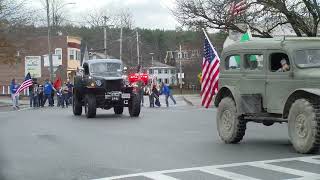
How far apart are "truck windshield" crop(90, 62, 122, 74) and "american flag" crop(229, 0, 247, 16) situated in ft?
29.9

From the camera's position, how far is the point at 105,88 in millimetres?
23219

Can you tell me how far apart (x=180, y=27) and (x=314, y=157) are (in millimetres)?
25872

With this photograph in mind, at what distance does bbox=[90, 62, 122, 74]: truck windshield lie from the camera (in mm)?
24141

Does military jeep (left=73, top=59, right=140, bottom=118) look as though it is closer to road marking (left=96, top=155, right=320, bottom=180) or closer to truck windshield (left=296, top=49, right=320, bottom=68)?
truck windshield (left=296, top=49, right=320, bottom=68)

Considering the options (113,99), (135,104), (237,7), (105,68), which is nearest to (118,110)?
(135,104)

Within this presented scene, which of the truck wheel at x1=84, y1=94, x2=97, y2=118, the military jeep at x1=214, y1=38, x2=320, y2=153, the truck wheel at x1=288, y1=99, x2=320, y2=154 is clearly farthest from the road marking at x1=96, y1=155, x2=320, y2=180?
the truck wheel at x1=84, y1=94, x2=97, y2=118

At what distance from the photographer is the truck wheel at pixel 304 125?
10977 mm

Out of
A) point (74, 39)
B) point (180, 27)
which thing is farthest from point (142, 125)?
point (74, 39)

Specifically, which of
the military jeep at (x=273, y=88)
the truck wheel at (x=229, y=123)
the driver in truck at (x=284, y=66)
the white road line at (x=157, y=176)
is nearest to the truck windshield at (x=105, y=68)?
the military jeep at (x=273, y=88)

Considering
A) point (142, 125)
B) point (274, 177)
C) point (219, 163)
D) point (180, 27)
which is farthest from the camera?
point (180, 27)

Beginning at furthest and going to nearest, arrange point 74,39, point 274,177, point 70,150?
point 74,39, point 70,150, point 274,177

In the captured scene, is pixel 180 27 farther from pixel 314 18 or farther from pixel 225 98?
pixel 225 98

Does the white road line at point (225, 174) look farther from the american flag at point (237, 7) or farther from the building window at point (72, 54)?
the building window at point (72, 54)

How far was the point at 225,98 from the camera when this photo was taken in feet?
45.1
